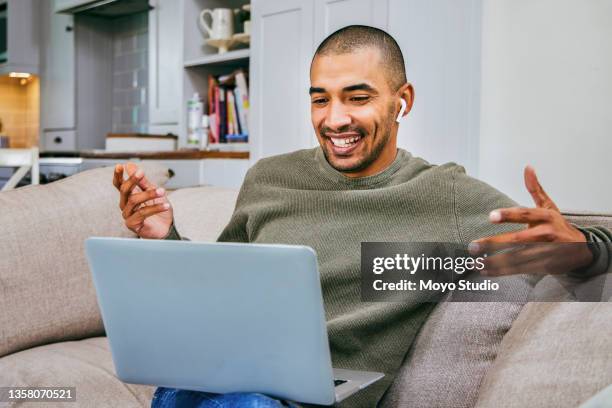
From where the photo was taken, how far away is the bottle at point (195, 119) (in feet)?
12.5

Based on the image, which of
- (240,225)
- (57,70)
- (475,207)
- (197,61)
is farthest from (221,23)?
(475,207)

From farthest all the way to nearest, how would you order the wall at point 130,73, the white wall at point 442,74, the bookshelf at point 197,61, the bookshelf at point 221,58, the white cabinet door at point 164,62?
the wall at point 130,73, the white cabinet door at point 164,62, the bookshelf at point 197,61, the bookshelf at point 221,58, the white wall at point 442,74

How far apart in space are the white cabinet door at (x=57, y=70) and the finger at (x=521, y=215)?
14.7 feet

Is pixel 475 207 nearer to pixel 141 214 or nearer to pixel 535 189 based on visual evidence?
pixel 535 189

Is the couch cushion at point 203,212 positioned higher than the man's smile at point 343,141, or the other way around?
the man's smile at point 343,141

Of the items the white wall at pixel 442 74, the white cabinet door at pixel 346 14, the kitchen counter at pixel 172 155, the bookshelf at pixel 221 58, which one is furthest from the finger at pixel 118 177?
the bookshelf at pixel 221 58

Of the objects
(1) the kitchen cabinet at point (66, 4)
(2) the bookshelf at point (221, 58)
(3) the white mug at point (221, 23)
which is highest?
(1) the kitchen cabinet at point (66, 4)

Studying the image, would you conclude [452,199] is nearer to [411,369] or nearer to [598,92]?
[411,369]

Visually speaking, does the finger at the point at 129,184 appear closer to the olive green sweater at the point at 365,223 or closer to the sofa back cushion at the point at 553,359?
the olive green sweater at the point at 365,223

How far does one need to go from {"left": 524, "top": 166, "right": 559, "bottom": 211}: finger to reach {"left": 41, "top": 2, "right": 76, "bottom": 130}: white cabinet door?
4431 mm

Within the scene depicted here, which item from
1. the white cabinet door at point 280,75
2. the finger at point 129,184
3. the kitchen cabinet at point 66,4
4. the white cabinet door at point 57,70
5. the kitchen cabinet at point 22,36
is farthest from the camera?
the kitchen cabinet at point 22,36

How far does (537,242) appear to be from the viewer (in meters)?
0.92

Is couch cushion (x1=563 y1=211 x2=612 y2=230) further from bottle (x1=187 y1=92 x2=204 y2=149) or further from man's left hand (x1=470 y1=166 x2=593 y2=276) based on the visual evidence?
bottle (x1=187 y1=92 x2=204 y2=149)

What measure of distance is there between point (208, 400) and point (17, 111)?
17.2 ft
